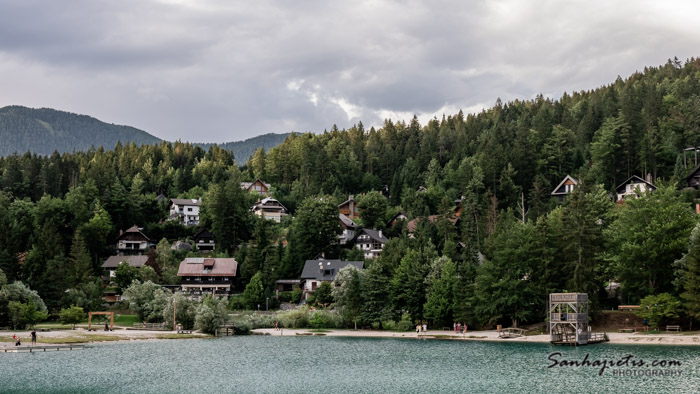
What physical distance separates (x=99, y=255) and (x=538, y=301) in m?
82.3

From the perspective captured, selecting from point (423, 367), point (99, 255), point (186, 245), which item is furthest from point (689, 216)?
point (99, 255)

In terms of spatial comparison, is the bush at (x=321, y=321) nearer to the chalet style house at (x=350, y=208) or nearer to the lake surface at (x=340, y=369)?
the lake surface at (x=340, y=369)

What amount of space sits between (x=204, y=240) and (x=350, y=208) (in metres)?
30.8

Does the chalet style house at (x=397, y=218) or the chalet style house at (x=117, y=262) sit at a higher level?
the chalet style house at (x=397, y=218)

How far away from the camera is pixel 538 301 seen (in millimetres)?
75875

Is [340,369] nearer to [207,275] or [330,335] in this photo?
[330,335]

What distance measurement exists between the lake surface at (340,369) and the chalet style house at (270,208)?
7313 cm

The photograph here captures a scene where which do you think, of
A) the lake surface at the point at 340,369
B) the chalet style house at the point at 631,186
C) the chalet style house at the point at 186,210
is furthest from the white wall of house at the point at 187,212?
the chalet style house at the point at 631,186

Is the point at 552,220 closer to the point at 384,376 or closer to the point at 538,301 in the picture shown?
the point at 538,301

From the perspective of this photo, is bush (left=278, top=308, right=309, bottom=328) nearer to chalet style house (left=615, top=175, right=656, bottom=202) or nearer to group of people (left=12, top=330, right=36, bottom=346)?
group of people (left=12, top=330, right=36, bottom=346)

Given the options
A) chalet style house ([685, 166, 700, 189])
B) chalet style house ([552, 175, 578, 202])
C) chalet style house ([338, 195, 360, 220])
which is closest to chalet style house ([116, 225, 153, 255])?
chalet style house ([338, 195, 360, 220])

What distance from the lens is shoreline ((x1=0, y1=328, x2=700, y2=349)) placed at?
65188mm

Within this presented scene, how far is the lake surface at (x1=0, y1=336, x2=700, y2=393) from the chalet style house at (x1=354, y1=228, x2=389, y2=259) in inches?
1891

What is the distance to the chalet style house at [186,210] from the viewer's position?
479ft
